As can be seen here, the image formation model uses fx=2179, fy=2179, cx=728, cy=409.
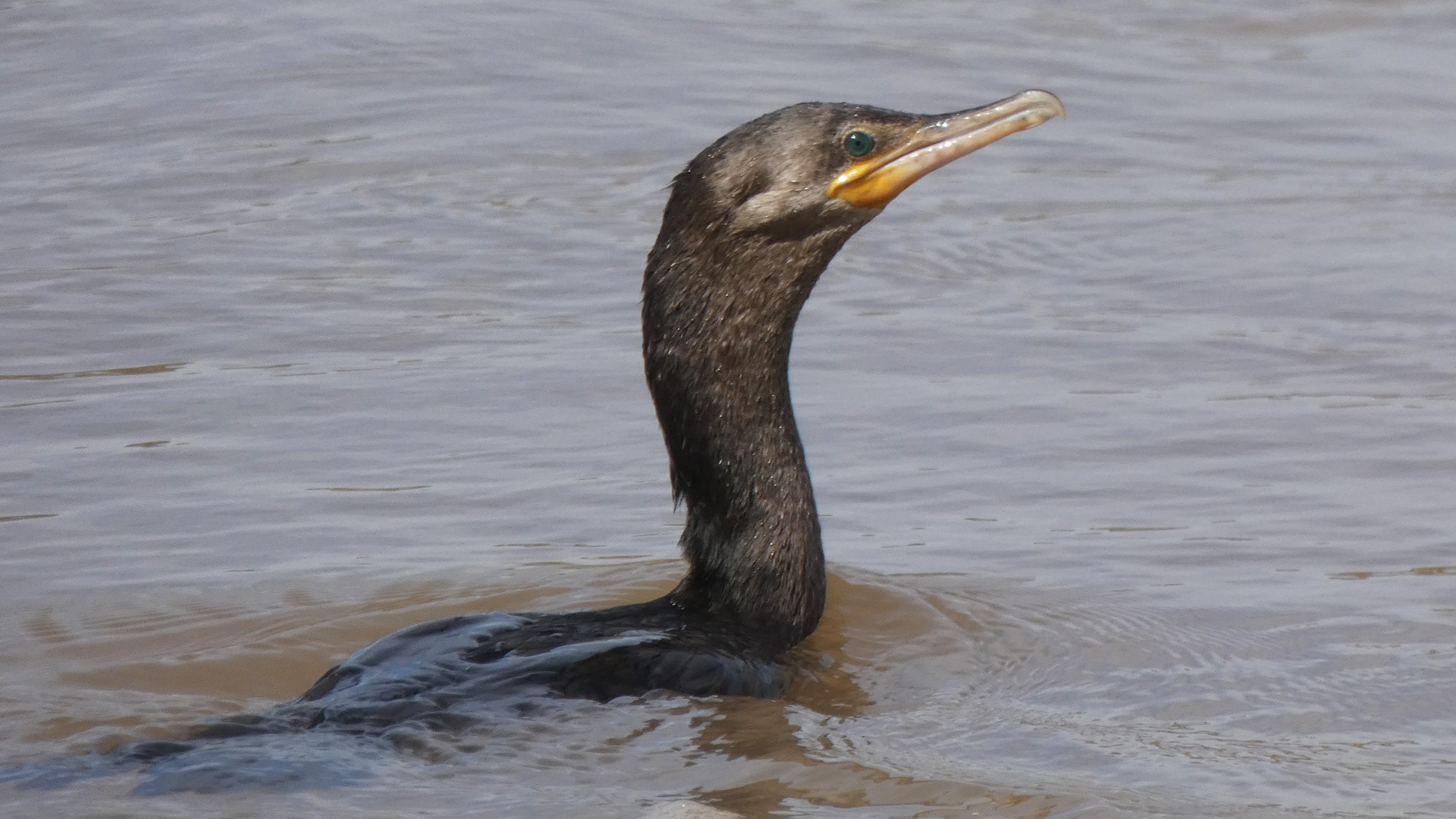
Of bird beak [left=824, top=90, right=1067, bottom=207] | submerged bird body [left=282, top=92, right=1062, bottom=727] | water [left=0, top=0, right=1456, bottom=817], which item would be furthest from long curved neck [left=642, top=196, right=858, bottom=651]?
water [left=0, top=0, right=1456, bottom=817]

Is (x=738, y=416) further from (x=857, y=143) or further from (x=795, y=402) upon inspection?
(x=795, y=402)

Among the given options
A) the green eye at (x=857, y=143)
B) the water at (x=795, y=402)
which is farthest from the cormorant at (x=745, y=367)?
the water at (x=795, y=402)

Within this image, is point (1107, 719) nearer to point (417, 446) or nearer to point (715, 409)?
point (715, 409)

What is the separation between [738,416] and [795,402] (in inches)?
75.2

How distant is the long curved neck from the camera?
205 inches

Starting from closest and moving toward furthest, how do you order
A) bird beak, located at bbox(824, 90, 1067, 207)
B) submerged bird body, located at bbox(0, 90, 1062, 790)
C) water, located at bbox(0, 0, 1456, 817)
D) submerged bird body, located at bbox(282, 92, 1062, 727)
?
1. water, located at bbox(0, 0, 1456, 817)
2. submerged bird body, located at bbox(0, 90, 1062, 790)
3. submerged bird body, located at bbox(282, 92, 1062, 727)
4. bird beak, located at bbox(824, 90, 1067, 207)

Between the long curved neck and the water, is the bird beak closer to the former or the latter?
the long curved neck

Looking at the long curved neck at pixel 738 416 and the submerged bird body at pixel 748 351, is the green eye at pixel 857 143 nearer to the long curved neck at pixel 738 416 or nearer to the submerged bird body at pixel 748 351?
the submerged bird body at pixel 748 351

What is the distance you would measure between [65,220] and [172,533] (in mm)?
3426

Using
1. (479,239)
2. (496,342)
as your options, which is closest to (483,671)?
(496,342)

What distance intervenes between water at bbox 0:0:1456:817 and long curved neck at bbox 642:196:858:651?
239mm

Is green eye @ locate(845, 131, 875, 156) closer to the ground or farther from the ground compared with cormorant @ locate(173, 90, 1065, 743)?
farther from the ground

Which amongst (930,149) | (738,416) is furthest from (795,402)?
(930,149)

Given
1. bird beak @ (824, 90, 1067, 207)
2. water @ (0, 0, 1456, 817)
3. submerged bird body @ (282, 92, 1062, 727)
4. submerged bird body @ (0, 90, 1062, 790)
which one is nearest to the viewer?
water @ (0, 0, 1456, 817)
